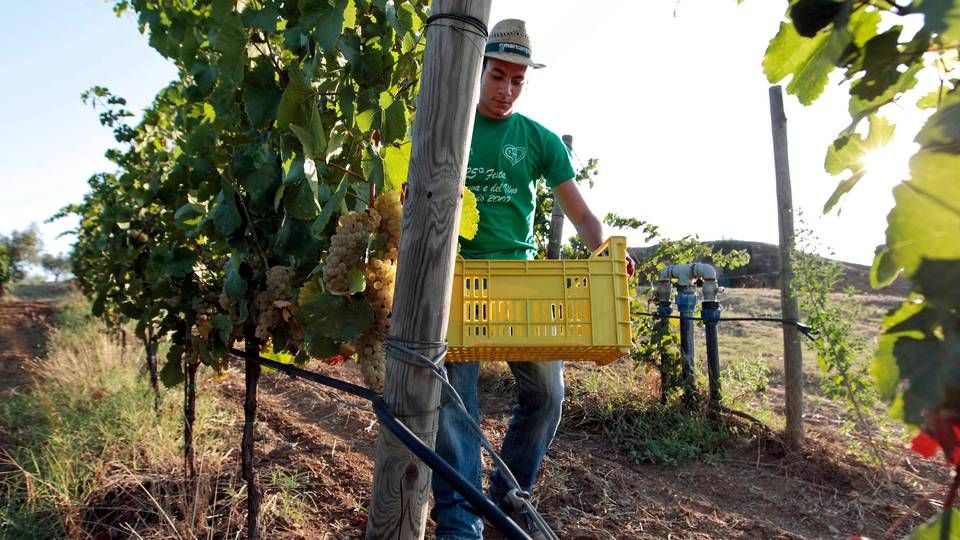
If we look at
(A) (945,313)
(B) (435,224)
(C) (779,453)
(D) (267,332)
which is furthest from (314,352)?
(C) (779,453)

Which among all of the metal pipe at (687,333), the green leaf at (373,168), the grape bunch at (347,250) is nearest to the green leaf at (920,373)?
the grape bunch at (347,250)

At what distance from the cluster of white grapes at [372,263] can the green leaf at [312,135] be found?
0.19 meters

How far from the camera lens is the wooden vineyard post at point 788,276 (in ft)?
13.7

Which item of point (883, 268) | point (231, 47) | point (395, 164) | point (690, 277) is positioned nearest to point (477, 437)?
point (395, 164)

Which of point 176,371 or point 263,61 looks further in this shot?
point 176,371

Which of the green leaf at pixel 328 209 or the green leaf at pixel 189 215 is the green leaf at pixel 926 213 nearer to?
the green leaf at pixel 328 209

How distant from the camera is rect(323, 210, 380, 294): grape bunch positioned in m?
1.44

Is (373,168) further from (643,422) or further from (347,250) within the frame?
(643,422)

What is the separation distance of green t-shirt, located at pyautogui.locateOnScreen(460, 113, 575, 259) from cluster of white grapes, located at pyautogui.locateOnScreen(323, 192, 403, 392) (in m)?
0.81

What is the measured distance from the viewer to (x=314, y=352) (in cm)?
162

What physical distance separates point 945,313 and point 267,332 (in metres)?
1.84

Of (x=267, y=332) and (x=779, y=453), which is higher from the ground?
(x=267, y=332)

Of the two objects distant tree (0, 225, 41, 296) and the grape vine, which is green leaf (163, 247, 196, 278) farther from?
distant tree (0, 225, 41, 296)

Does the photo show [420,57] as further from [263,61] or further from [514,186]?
[514,186]
